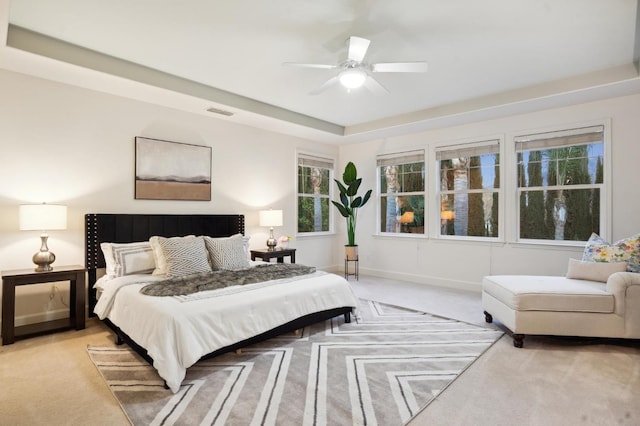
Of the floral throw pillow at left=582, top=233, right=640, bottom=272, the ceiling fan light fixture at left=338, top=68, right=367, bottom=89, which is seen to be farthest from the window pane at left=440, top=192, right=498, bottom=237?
the ceiling fan light fixture at left=338, top=68, right=367, bottom=89

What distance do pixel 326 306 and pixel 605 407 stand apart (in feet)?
6.96

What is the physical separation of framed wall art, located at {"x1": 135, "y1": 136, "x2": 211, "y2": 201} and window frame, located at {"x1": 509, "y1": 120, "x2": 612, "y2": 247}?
169 inches

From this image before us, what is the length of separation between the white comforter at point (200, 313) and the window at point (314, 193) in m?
2.89

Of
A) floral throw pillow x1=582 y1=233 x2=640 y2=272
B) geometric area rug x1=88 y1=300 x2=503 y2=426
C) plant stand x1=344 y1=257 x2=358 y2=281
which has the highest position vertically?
floral throw pillow x1=582 y1=233 x2=640 y2=272

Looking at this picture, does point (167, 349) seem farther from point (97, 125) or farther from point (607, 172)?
point (607, 172)

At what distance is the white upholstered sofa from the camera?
2.91 m

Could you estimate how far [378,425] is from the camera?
1914 millimetres

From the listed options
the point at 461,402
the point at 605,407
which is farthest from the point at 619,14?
the point at 461,402

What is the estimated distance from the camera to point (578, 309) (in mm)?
3002

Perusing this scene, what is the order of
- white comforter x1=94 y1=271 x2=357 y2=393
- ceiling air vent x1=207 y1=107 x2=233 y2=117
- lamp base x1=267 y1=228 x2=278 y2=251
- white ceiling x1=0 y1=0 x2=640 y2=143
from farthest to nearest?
lamp base x1=267 y1=228 x2=278 y2=251 < ceiling air vent x1=207 y1=107 x2=233 y2=117 < white ceiling x1=0 y1=0 x2=640 y2=143 < white comforter x1=94 y1=271 x2=357 y2=393

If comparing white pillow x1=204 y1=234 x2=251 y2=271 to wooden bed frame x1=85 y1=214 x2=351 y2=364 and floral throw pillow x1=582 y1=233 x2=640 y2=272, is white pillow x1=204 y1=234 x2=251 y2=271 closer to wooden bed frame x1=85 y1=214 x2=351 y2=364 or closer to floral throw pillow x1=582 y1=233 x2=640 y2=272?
wooden bed frame x1=85 y1=214 x2=351 y2=364

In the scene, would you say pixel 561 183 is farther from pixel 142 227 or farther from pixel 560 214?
pixel 142 227

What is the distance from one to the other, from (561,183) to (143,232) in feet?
17.5

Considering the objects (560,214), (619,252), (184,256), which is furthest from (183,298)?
(560,214)
